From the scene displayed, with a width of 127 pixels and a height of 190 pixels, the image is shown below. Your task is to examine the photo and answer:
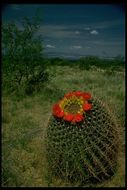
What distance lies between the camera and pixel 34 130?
6449 millimetres

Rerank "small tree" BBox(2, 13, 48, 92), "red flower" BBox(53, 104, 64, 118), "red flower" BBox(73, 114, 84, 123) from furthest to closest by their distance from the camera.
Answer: "small tree" BBox(2, 13, 48, 92), "red flower" BBox(53, 104, 64, 118), "red flower" BBox(73, 114, 84, 123)

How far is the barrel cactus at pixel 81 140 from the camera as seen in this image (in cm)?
425

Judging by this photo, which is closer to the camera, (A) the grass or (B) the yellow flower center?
(B) the yellow flower center

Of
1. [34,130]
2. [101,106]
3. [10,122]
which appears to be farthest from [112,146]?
[10,122]

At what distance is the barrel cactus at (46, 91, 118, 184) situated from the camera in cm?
425

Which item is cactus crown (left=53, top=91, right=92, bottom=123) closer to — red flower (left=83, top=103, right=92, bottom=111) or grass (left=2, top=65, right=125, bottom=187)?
red flower (left=83, top=103, right=92, bottom=111)

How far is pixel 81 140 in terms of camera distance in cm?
424

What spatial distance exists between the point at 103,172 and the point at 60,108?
895 millimetres

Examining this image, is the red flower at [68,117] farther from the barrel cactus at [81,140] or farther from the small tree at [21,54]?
the small tree at [21,54]

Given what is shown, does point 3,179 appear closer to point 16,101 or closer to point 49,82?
point 16,101

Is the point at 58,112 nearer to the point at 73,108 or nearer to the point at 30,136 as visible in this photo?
the point at 73,108

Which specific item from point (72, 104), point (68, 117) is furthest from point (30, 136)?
point (68, 117)

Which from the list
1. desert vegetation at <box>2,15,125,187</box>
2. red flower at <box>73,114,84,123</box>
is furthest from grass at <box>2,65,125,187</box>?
red flower at <box>73,114,84,123</box>

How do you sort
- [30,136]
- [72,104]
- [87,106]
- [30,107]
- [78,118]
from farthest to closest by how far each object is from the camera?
[30,107], [30,136], [72,104], [87,106], [78,118]
